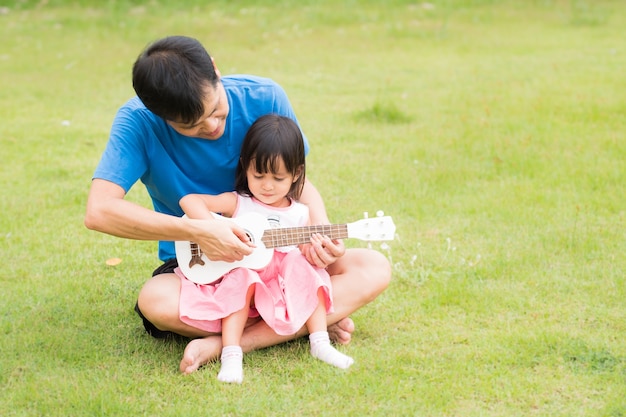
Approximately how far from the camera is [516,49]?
951cm

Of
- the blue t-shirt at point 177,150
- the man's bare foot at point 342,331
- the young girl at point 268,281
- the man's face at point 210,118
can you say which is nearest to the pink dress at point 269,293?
the young girl at point 268,281

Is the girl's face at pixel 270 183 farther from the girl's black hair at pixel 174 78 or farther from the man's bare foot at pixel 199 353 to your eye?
the man's bare foot at pixel 199 353

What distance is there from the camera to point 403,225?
4859 mm

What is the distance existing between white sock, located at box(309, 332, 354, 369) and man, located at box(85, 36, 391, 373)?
12 centimetres

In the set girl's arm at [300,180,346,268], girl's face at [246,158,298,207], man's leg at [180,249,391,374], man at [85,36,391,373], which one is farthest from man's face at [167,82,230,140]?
man's leg at [180,249,391,374]

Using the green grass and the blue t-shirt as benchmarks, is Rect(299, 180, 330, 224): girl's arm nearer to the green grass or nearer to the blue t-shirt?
the blue t-shirt

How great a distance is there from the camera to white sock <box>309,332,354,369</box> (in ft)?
10.6

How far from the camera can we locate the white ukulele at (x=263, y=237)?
329 cm

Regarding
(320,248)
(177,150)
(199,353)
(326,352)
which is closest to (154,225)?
(177,150)

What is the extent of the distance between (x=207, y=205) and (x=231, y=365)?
26.3 inches

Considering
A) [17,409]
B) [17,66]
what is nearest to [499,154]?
[17,409]

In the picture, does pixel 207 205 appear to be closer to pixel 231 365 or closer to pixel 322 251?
pixel 322 251

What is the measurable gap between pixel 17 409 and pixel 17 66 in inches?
277

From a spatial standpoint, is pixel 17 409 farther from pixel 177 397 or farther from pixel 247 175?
pixel 247 175
